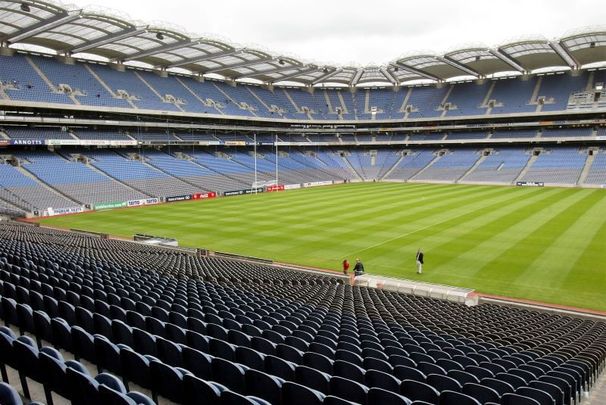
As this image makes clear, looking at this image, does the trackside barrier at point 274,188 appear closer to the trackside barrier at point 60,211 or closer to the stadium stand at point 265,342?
the trackside barrier at point 60,211

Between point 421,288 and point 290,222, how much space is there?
19487 millimetres

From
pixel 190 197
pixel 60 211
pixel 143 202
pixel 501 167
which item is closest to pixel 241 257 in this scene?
pixel 60 211

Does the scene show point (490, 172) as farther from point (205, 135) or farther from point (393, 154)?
point (205, 135)

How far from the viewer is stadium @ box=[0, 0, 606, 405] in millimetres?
6000

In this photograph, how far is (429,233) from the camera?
31484 mm

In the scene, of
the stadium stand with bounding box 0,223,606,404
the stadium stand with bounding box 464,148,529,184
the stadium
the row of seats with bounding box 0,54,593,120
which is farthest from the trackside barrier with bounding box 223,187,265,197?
the stadium stand with bounding box 0,223,606,404

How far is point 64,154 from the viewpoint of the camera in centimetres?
5659

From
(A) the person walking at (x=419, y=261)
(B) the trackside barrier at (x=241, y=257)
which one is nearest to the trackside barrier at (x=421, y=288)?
(A) the person walking at (x=419, y=261)

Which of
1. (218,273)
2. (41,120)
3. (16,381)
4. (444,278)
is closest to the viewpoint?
(16,381)

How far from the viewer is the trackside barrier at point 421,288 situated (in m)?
18.5

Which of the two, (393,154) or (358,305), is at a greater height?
(393,154)

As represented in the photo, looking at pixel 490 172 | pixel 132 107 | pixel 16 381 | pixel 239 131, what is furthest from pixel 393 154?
pixel 16 381

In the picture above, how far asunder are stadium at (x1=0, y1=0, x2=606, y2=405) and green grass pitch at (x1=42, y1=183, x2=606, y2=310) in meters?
0.24

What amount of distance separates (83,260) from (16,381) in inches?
467
